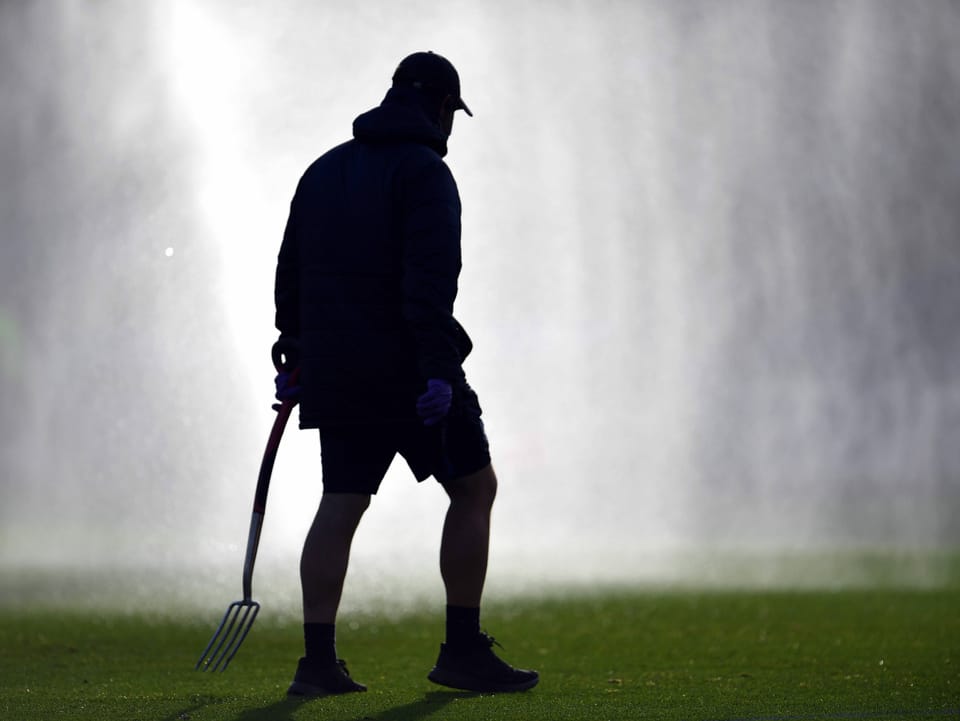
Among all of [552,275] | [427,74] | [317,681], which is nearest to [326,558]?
[317,681]

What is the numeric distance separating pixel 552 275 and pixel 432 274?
624cm

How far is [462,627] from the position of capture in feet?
11.3

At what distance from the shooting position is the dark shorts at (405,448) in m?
3.34

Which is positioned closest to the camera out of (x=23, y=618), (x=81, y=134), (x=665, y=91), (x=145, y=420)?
(x=23, y=618)

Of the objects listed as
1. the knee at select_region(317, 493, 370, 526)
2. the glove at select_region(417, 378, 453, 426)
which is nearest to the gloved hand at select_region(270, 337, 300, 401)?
the knee at select_region(317, 493, 370, 526)

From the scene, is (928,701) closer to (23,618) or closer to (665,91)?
(23,618)

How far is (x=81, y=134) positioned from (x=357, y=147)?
15.9 feet

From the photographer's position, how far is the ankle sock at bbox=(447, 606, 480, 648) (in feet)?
11.3

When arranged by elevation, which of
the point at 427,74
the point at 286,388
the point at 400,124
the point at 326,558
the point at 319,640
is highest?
the point at 427,74

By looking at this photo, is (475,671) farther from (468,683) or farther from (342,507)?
(342,507)

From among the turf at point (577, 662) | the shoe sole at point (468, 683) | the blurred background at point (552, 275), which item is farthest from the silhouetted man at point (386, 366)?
the blurred background at point (552, 275)

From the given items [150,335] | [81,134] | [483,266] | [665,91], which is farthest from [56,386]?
[665,91]

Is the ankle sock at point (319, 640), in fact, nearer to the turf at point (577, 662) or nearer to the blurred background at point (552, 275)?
the turf at point (577, 662)

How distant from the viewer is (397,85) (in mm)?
3564
